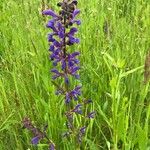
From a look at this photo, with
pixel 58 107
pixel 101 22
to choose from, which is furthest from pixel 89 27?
pixel 58 107

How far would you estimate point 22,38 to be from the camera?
2.61 m

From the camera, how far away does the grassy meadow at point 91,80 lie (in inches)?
68.0

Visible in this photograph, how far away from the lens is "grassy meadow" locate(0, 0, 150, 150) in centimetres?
173

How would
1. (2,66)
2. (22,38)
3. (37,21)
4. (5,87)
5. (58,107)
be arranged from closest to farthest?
(58,107), (5,87), (2,66), (22,38), (37,21)

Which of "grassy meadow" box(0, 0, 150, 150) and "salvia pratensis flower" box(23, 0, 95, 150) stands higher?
"salvia pratensis flower" box(23, 0, 95, 150)

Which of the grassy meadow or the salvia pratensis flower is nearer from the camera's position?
the salvia pratensis flower

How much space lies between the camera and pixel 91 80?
7.18ft

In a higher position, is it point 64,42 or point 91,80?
point 64,42

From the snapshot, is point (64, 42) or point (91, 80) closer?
point (64, 42)

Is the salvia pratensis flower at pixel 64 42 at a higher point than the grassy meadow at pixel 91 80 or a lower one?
higher

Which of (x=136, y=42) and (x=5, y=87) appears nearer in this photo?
(x=5, y=87)

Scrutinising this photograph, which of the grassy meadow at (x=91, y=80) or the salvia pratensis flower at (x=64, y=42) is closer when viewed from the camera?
the salvia pratensis flower at (x=64, y=42)

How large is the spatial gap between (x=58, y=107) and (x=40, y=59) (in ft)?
1.53

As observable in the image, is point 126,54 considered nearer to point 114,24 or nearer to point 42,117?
point 114,24
